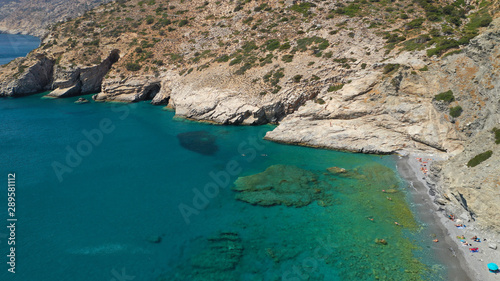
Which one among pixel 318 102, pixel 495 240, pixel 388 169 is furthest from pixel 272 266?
pixel 318 102

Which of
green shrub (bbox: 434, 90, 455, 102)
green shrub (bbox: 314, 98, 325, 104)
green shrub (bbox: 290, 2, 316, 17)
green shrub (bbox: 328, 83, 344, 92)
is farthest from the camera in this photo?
green shrub (bbox: 290, 2, 316, 17)

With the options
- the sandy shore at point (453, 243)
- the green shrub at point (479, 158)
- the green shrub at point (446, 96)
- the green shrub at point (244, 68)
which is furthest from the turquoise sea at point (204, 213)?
the green shrub at point (244, 68)

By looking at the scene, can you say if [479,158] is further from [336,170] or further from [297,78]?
[297,78]

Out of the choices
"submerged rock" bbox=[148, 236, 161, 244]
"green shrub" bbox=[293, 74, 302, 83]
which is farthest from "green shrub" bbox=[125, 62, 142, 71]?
"submerged rock" bbox=[148, 236, 161, 244]

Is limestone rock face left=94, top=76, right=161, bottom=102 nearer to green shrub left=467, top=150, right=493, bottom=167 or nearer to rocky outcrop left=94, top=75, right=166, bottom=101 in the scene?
rocky outcrop left=94, top=75, right=166, bottom=101

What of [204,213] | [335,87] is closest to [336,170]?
[204,213]
